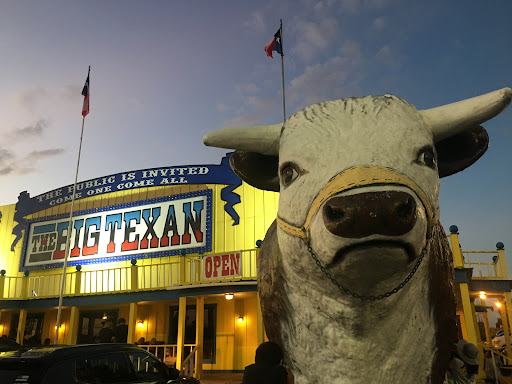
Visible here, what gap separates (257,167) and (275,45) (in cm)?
1167

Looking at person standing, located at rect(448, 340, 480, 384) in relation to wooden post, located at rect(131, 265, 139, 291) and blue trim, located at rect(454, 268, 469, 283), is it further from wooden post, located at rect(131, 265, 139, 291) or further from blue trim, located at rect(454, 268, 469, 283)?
wooden post, located at rect(131, 265, 139, 291)

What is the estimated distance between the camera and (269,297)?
7.56 feet

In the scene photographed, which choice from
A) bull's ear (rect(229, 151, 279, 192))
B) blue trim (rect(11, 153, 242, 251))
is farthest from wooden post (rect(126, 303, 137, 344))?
bull's ear (rect(229, 151, 279, 192))

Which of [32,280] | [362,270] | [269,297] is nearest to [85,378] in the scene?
[269,297]

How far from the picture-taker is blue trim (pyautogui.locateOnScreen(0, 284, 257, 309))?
11.6 metres

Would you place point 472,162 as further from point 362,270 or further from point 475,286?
point 475,286

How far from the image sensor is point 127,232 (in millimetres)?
16016

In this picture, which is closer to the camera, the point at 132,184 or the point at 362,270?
the point at 362,270

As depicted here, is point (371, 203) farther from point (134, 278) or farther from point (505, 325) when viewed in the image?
point (505, 325)

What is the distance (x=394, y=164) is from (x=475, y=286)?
1173 centimetres

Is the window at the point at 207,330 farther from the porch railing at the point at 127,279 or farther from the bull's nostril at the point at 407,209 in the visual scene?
the bull's nostril at the point at 407,209

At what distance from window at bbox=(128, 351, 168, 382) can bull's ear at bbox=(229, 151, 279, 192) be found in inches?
151

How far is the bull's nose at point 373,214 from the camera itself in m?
1.36

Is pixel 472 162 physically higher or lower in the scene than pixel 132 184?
lower
